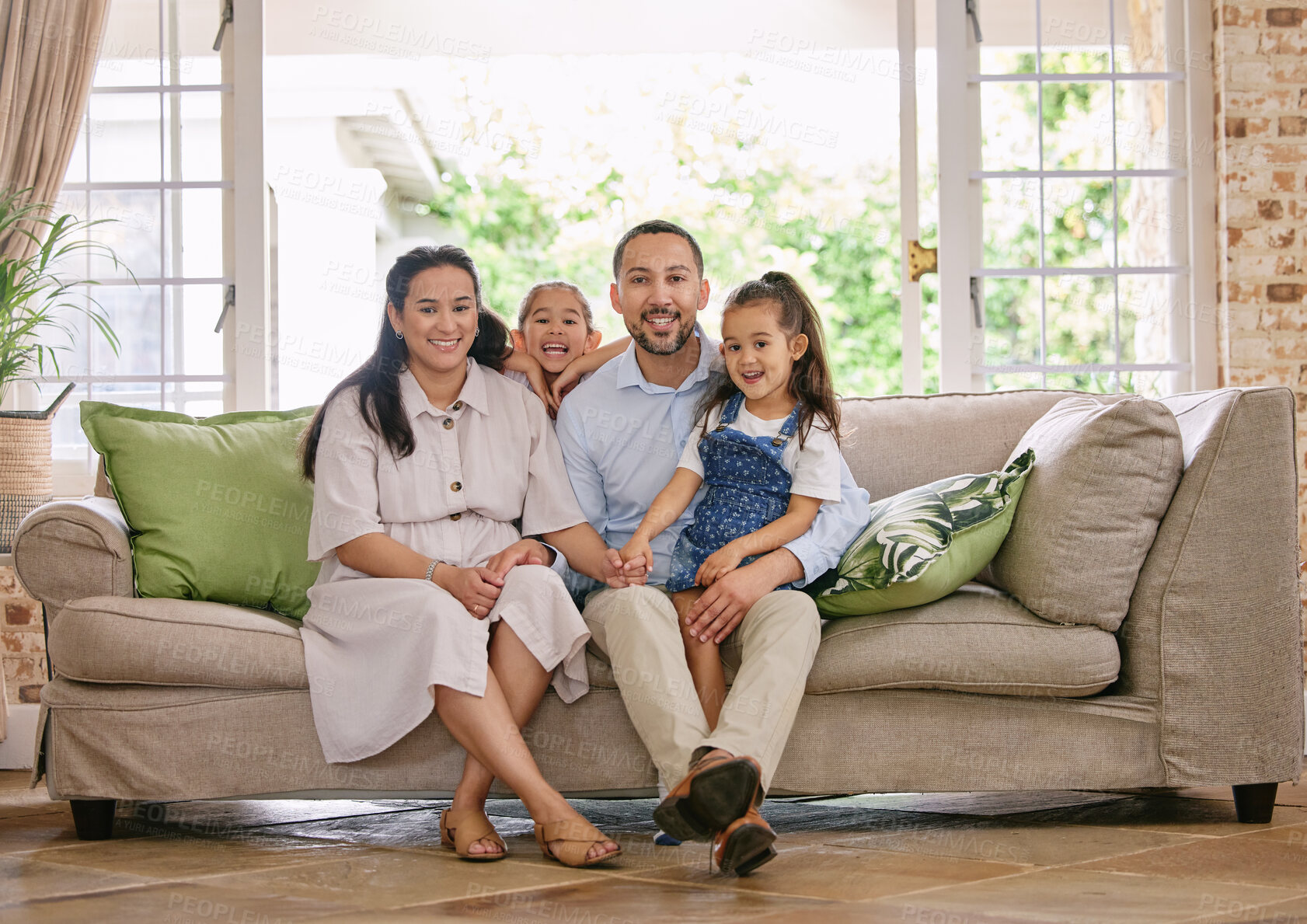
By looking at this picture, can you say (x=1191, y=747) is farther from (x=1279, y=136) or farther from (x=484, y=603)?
(x=1279, y=136)

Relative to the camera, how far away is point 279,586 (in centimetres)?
243

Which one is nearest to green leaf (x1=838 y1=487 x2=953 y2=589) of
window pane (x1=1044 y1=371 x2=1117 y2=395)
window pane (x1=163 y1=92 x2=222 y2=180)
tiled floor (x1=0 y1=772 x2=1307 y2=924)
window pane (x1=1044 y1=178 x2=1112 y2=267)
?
tiled floor (x1=0 y1=772 x2=1307 y2=924)

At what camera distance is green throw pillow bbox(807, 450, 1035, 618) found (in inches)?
83.3

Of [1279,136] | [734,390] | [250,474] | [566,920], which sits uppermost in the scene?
[1279,136]

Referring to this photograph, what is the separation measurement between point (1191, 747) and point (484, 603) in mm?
1290

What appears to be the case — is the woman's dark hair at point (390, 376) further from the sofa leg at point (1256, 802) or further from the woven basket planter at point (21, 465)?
the sofa leg at point (1256, 802)

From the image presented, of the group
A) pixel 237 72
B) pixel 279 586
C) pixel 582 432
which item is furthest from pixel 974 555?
pixel 237 72

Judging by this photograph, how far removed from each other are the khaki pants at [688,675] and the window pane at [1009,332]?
1.75 m

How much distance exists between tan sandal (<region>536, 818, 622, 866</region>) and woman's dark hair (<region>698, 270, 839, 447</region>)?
2.69 feet

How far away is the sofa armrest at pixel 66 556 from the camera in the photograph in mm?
2201

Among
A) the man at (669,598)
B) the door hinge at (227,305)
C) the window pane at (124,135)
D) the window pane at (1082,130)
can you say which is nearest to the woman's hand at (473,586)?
the man at (669,598)

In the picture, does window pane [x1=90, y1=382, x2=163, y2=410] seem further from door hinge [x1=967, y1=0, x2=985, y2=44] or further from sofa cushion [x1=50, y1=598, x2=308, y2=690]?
door hinge [x1=967, y1=0, x2=985, y2=44]

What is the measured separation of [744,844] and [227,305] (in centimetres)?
253

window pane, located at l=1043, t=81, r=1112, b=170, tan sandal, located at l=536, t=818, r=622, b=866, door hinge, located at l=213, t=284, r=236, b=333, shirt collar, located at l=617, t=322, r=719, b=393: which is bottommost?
tan sandal, located at l=536, t=818, r=622, b=866
